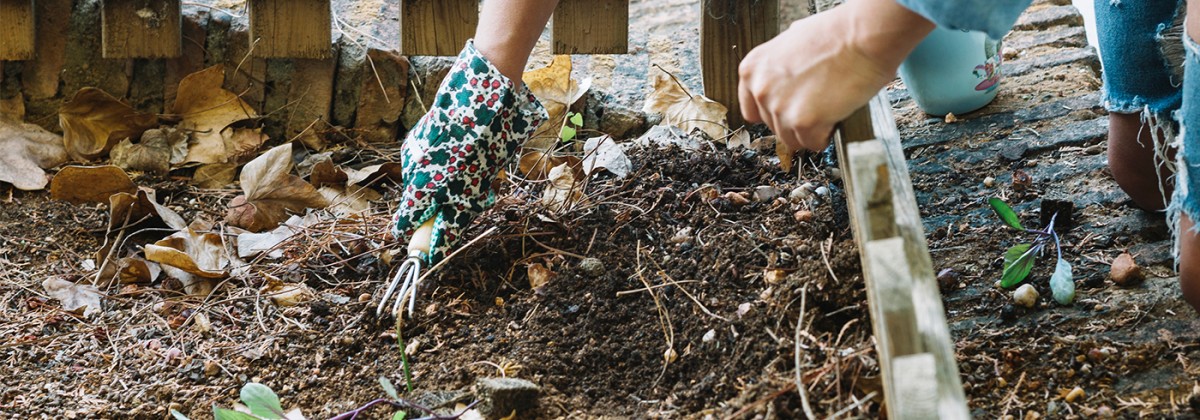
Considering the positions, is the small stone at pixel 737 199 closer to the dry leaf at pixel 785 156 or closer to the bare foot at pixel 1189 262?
the dry leaf at pixel 785 156

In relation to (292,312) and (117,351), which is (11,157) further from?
(292,312)

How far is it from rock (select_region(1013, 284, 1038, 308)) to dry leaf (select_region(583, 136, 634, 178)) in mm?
777

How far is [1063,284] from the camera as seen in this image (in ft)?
5.74

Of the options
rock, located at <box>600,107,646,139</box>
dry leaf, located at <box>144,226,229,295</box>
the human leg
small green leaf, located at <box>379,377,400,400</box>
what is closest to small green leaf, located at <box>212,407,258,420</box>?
small green leaf, located at <box>379,377,400,400</box>

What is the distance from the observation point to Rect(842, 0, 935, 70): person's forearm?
1216mm

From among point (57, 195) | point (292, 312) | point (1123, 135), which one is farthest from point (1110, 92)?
point (57, 195)

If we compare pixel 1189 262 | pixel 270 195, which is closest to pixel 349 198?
pixel 270 195

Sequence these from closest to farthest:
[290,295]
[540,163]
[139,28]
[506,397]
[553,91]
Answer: [506,397] < [290,295] < [540,163] < [139,28] < [553,91]

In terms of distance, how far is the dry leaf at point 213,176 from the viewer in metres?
2.48

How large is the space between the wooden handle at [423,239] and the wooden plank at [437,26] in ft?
2.16

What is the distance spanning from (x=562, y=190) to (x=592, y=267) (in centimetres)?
32

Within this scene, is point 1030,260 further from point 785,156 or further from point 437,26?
point 437,26

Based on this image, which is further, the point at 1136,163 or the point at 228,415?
the point at 1136,163

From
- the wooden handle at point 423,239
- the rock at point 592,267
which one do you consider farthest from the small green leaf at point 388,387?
the rock at point 592,267
